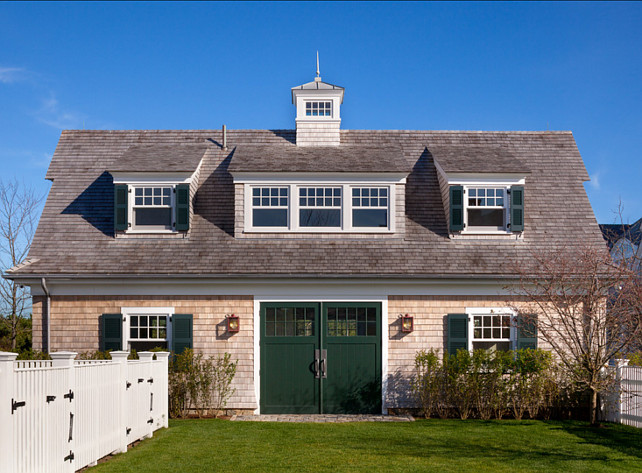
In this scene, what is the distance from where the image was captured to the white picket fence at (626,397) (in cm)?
1140

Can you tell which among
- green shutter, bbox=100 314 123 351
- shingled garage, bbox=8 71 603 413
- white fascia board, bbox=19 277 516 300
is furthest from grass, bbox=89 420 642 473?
white fascia board, bbox=19 277 516 300

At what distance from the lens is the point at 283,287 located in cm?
1305

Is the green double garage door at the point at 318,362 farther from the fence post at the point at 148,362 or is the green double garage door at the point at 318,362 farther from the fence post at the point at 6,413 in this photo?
the fence post at the point at 6,413

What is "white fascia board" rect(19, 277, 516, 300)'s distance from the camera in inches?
510

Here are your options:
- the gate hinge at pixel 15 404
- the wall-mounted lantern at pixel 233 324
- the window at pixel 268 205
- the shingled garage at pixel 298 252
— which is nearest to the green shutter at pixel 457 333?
the shingled garage at pixel 298 252

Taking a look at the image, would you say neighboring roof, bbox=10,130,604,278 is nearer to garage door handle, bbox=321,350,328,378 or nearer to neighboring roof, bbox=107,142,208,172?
neighboring roof, bbox=107,142,208,172

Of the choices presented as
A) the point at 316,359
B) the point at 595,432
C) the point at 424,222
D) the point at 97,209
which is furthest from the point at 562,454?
the point at 97,209

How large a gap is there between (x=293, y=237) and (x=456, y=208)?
3.66 meters

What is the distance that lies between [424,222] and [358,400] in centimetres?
424

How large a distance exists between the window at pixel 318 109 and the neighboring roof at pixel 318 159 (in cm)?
96

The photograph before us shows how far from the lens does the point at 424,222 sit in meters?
14.3

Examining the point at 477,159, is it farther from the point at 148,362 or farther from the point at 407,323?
the point at 148,362

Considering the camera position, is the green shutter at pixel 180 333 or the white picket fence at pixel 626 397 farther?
the green shutter at pixel 180 333

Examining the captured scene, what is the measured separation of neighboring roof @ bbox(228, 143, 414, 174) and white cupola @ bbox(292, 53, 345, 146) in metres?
0.33
